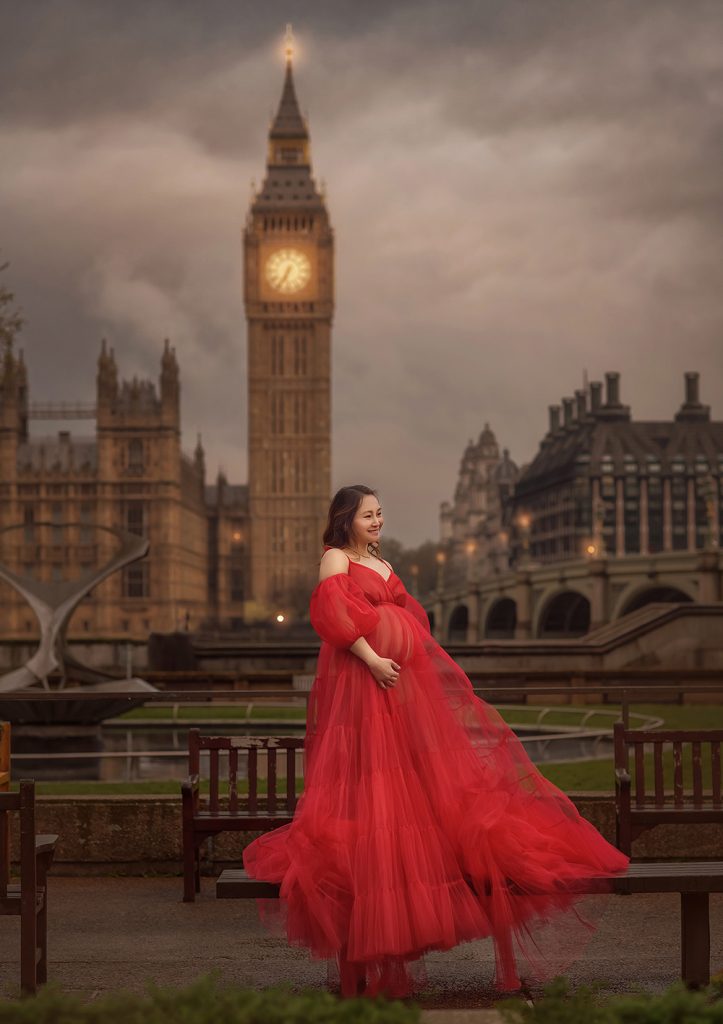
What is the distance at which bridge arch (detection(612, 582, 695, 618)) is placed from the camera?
5038 centimetres

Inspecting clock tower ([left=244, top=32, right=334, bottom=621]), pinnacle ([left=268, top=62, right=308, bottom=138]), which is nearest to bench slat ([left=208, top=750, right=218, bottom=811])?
clock tower ([left=244, top=32, right=334, bottom=621])

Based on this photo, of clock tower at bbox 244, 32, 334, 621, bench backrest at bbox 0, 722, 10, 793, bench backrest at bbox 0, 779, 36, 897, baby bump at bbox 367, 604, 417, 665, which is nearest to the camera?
bench backrest at bbox 0, 779, 36, 897

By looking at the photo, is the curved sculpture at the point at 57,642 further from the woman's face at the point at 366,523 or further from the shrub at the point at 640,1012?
the shrub at the point at 640,1012

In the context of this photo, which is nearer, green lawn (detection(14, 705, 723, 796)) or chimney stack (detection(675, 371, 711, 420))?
green lawn (detection(14, 705, 723, 796))

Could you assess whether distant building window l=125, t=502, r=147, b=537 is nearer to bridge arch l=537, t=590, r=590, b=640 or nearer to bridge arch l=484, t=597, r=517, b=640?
bridge arch l=484, t=597, r=517, b=640

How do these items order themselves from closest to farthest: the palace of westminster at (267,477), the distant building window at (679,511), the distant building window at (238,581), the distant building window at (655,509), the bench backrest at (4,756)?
1. the bench backrest at (4,756)
2. the palace of westminster at (267,477)
3. the distant building window at (238,581)
4. the distant building window at (655,509)
5. the distant building window at (679,511)

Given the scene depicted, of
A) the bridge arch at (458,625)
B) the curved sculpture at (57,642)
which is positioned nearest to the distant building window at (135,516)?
the bridge arch at (458,625)

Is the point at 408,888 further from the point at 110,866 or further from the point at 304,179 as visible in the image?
the point at 304,179

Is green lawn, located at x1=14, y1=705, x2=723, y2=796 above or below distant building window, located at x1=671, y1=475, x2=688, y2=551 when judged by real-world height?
below

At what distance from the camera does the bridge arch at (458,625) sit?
7506cm

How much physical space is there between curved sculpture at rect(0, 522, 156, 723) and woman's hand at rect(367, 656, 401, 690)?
429 inches

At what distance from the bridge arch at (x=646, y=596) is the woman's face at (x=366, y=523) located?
131 feet

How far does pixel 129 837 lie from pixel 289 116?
124 metres

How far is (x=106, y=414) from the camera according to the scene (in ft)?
317
